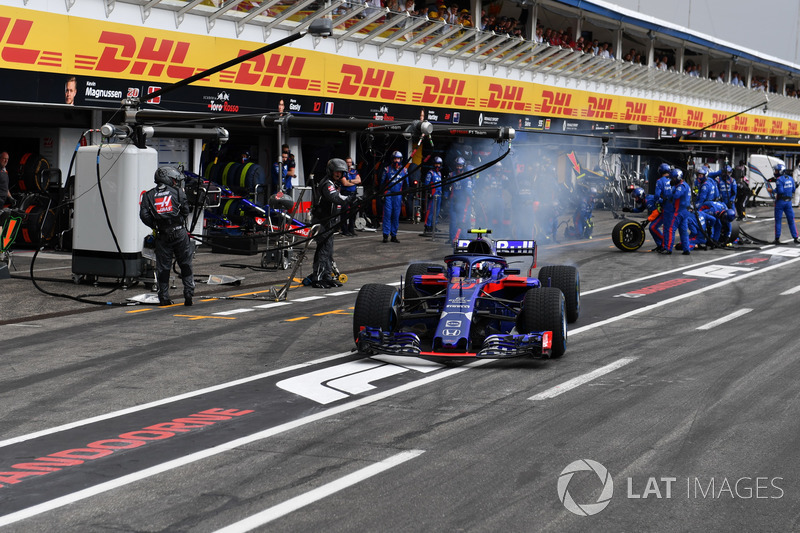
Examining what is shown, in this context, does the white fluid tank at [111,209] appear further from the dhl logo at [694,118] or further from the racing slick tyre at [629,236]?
the dhl logo at [694,118]

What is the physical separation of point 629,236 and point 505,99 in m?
11.7

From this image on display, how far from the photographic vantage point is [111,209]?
14336 millimetres

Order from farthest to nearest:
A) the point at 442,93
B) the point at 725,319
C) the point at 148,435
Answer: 1. the point at 442,93
2. the point at 725,319
3. the point at 148,435

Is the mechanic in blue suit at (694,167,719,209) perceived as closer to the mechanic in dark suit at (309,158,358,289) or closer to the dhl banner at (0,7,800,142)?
the dhl banner at (0,7,800,142)

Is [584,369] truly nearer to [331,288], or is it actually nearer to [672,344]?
[672,344]

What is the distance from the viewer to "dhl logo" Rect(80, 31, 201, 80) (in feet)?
61.4

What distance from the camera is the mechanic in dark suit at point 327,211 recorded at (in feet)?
48.4

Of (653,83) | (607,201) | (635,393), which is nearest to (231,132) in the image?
(607,201)

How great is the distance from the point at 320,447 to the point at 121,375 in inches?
120

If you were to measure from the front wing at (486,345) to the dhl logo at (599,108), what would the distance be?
29.7m

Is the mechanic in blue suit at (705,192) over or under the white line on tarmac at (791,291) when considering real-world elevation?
over

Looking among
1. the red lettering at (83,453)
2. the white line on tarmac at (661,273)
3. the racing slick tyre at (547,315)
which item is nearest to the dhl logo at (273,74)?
the white line on tarmac at (661,273)

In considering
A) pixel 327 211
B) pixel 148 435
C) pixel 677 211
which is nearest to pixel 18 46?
pixel 327 211

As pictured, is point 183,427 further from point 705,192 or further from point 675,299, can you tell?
point 705,192
